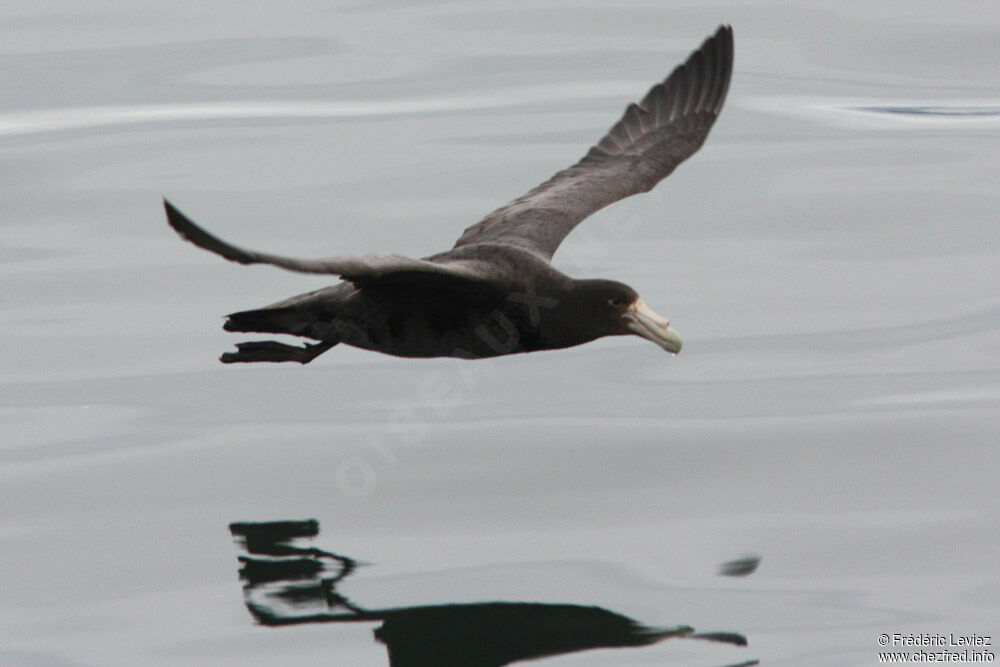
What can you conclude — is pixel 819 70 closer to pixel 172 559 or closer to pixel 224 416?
pixel 224 416

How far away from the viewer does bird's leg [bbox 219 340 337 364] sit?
10.3m

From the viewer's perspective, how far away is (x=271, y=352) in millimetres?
10383

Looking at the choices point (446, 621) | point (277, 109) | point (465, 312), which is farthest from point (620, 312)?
point (277, 109)

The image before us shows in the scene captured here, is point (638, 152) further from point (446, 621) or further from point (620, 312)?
point (446, 621)

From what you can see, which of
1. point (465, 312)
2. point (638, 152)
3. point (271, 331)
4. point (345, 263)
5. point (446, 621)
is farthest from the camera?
point (638, 152)

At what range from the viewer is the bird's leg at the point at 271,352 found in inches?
407

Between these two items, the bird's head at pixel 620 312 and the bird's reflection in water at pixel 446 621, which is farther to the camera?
the bird's head at pixel 620 312

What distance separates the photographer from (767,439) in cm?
1162

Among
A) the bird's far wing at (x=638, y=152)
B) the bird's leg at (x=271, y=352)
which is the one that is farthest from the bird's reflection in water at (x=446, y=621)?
the bird's far wing at (x=638, y=152)

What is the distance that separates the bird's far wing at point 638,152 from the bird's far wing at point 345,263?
149 centimetres

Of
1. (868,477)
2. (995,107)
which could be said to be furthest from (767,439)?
(995,107)

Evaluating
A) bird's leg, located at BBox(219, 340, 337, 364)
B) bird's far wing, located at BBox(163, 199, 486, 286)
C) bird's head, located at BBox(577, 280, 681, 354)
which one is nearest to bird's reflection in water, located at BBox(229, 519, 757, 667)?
bird's leg, located at BBox(219, 340, 337, 364)

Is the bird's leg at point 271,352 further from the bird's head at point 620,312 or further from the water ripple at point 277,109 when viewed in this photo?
the water ripple at point 277,109

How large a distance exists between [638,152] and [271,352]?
3.23 metres
